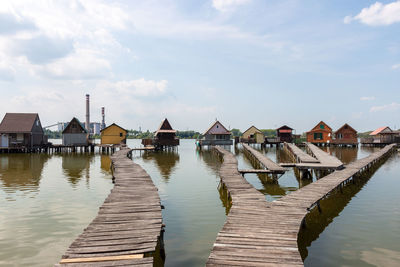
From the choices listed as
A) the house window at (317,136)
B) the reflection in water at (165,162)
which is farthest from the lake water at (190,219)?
the house window at (317,136)

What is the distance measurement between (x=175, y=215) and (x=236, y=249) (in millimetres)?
6402

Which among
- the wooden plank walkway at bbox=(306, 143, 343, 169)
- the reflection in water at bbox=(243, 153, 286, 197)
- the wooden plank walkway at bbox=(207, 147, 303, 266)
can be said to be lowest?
the reflection in water at bbox=(243, 153, 286, 197)

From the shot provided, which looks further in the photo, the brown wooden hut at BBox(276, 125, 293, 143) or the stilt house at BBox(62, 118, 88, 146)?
the brown wooden hut at BBox(276, 125, 293, 143)

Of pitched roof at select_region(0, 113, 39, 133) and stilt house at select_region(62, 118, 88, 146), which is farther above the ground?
pitched roof at select_region(0, 113, 39, 133)

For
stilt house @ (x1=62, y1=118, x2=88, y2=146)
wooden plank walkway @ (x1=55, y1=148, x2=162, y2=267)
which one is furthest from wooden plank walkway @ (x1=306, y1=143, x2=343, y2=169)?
stilt house @ (x1=62, y1=118, x2=88, y2=146)

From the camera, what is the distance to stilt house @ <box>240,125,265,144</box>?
234ft

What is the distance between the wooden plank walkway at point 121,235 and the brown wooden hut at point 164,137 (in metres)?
43.5

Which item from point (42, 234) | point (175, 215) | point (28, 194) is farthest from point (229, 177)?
point (28, 194)

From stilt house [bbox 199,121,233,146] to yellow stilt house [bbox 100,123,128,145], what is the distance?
17375 millimetres

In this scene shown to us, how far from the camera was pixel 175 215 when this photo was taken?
13.4 meters

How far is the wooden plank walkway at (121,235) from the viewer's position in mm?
6756

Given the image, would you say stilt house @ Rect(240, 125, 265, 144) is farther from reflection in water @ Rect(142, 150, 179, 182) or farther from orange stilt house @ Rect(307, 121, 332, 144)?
reflection in water @ Rect(142, 150, 179, 182)

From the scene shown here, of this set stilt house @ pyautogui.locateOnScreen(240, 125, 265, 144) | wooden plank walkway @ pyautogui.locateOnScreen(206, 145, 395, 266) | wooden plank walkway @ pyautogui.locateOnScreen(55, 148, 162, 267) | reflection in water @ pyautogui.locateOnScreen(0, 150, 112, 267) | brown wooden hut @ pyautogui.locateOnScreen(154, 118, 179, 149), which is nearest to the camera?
wooden plank walkway @ pyautogui.locateOnScreen(55, 148, 162, 267)

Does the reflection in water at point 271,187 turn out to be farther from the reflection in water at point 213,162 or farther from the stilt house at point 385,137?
the stilt house at point 385,137
